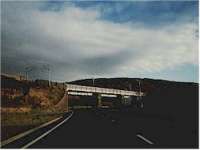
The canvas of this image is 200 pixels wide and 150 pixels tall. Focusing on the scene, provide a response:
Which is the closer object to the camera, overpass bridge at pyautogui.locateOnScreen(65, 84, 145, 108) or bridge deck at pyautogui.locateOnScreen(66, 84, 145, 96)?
bridge deck at pyautogui.locateOnScreen(66, 84, 145, 96)

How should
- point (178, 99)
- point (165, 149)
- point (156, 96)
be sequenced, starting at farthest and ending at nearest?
point (156, 96) → point (178, 99) → point (165, 149)

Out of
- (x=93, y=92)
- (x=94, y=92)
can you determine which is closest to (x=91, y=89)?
(x=93, y=92)

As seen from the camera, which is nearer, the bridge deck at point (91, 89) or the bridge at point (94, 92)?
the bridge deck at point (91, 89)

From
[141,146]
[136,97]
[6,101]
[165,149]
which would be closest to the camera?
[165,149]

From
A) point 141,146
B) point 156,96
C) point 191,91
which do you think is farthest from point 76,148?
point 156,96

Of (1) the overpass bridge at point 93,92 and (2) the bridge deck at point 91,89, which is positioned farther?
(1) the overpass bridge at point 93,92

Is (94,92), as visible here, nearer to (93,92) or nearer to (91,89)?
(93,92)

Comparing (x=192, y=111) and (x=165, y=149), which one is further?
(x=192, y=111)

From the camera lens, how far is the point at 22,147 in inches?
443

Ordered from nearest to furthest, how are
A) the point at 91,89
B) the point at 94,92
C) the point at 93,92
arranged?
1. the point at 91,89
2. the point at 93,92
3. the point at 94,92

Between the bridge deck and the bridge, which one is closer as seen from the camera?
the bridge deck

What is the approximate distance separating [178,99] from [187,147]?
64.5ft

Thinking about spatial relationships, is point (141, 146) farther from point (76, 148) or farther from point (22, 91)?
point (22, 91)

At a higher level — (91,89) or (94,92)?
(91,89)
